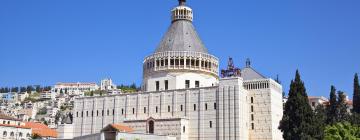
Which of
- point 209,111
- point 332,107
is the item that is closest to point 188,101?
point 209,111

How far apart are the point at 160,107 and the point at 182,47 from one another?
34.5 feet

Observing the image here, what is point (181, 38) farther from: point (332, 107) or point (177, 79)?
point (332, 107)

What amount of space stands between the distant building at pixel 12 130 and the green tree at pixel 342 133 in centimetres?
6154

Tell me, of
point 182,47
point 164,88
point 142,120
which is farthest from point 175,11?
point 142,120

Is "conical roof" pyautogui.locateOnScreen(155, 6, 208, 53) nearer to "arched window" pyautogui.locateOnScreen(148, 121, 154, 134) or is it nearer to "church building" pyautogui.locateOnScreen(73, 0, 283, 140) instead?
"church building" pyautogui.locateOnScreen(73, 0, 283, 140)

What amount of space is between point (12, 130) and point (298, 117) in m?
60.8

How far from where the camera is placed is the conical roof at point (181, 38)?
249 feet

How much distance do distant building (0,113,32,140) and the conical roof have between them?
35.6 m

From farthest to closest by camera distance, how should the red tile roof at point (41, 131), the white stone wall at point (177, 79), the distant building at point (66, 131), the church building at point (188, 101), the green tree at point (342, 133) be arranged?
1. the red tile roof at point (41, 131)
2. the distant building at point (66, 131)
3. the white stone wall at point (177, 79)
4. the church building at point (188, 101)
5. the green tree at point (342, 133)

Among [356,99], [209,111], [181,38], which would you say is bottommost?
[209,111]

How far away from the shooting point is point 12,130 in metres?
93.4

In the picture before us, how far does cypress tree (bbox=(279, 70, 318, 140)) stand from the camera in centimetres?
5353

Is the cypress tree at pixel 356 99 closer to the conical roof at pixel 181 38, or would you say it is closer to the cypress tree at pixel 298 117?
the cypress tree at pixel 298 117

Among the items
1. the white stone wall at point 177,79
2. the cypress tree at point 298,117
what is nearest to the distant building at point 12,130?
the white stone wall at point 177,79
